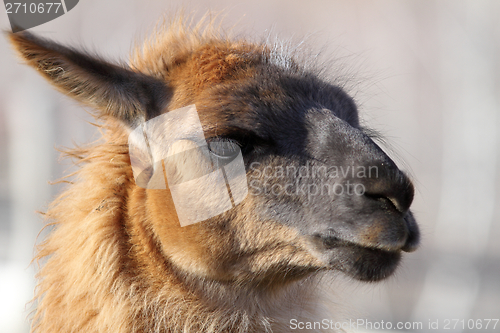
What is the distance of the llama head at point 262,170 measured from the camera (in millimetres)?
1330

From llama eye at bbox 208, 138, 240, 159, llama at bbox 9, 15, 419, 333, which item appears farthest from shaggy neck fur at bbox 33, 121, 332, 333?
llama eye at bbox 208, 138, 240, 159

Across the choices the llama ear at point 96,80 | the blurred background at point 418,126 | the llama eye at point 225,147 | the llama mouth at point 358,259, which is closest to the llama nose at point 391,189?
the llama mouth at point 358,259

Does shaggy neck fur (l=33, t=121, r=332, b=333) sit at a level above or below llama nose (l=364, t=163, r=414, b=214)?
below

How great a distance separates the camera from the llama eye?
1.46 metres

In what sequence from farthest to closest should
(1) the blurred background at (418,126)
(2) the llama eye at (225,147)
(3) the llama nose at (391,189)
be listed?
(1) the blurred background at (418,126), (2) the llama eye at (225,147), (3) the llama nose at (391,189)

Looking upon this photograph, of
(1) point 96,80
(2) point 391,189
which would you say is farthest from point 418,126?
(1) point 96,80

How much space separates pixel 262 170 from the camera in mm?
1459

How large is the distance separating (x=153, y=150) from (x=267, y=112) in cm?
44

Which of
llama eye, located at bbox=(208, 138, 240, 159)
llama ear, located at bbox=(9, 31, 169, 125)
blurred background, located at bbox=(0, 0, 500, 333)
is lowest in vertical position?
blurred background, located at bbox=(0, 0, 500, 333)

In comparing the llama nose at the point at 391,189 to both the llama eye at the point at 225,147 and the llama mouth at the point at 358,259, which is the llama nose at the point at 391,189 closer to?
the llama mouth at the point at 358,259

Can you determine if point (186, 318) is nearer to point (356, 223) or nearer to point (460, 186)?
point (356, 223)

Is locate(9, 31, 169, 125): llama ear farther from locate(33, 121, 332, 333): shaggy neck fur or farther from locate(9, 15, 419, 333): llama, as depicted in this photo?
locate(33, 121, 332, 333): shaggy neck fur

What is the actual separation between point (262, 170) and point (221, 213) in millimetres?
197

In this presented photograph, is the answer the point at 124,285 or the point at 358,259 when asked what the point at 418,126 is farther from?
the point at 124,285
